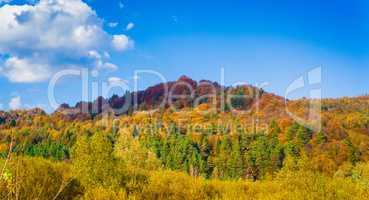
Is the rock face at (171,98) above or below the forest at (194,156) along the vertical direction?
above

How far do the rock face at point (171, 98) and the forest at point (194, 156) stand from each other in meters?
3.29

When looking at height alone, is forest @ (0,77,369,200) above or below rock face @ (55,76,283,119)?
below

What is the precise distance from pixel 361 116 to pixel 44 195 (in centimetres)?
9652

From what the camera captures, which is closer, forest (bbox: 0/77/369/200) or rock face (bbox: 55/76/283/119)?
forest (bbox: 0/77/369/200)

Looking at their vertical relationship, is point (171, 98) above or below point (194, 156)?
above

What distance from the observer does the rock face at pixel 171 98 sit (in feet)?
500

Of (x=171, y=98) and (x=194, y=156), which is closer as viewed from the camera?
(x=194, y=156)

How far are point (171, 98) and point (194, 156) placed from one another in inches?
3696

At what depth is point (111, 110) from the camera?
164m

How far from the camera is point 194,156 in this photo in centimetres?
7456

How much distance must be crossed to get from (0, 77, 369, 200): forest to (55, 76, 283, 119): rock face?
10.8ft

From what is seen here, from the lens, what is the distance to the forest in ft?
59.1

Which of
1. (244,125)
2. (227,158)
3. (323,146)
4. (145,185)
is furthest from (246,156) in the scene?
(145,185)

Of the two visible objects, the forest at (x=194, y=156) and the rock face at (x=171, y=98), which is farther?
the rock face at (x=171, y=98)
